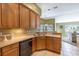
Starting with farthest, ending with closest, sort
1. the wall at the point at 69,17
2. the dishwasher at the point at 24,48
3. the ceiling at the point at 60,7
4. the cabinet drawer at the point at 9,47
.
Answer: the wall at the point at 69,17
the ceiling at the point at 60,7
the dishwasher at the point at 24,48
the cabinet drawer at the point at 9,47

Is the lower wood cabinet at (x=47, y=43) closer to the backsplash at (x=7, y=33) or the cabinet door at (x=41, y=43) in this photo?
the cabinet door at (x=41, y=43)

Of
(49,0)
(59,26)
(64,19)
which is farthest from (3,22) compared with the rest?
(59,26)

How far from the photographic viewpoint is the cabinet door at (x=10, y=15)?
10.5 ft

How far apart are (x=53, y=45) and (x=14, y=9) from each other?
2.90 metres

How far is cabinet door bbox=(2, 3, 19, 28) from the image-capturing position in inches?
126

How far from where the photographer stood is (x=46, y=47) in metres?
5.84

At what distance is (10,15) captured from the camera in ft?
11.1

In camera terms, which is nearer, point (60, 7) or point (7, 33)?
point (7, 33)

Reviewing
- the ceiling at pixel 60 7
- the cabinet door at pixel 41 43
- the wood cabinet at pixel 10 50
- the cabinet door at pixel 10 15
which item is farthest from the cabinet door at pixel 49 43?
the wood cabinet at pixel 10 50

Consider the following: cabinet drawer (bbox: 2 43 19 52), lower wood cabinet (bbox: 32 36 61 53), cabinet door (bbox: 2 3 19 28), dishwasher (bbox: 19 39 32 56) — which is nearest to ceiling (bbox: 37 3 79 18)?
lower wood cabinet (bbox: 32 36 61 53)

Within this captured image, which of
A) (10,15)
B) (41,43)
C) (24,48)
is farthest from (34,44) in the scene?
(10,15)

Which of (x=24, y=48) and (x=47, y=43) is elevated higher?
(x=24, y=48)

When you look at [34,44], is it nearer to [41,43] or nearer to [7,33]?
[41,43]

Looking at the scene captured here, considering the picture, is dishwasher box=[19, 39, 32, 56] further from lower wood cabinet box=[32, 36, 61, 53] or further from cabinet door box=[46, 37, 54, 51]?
cabinet door box=[46, 37, 54, 51]
